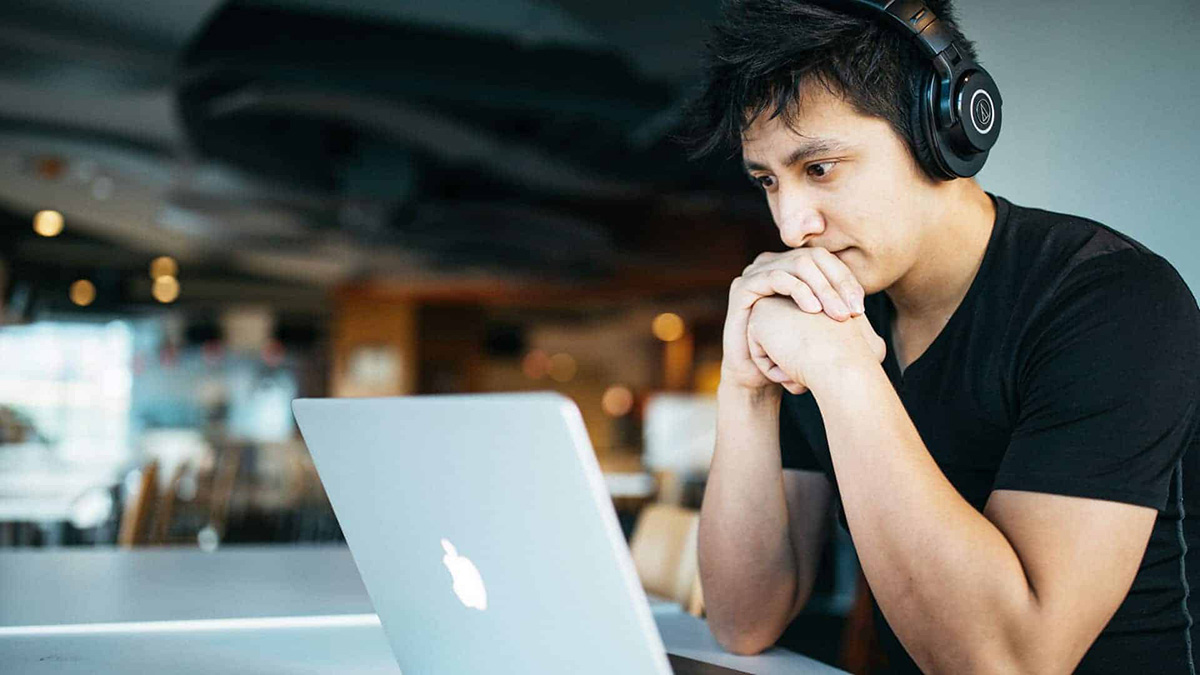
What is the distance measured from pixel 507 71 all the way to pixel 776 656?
191 inches

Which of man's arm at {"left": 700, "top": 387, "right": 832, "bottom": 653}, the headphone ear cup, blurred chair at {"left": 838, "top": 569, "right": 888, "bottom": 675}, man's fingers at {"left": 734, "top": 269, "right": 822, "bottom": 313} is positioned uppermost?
the headphone ear cup

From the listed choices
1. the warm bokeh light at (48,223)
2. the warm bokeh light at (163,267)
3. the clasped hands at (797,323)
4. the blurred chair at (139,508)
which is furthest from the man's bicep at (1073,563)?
the warm bokeh light at (163,267)

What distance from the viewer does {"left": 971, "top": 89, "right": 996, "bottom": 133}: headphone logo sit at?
117 centimetres

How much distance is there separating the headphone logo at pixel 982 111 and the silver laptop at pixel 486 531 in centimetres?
70

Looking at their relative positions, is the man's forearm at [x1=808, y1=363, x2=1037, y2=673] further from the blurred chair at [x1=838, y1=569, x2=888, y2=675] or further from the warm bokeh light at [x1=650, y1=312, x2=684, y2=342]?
the warm bokeh light at [x1=650, y1=312, x2=684, y2=342]

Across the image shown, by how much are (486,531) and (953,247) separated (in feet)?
2.26

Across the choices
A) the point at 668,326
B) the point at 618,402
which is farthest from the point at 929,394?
the point at 618,402

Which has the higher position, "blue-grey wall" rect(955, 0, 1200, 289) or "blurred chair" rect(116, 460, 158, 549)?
"blue-grey wall" rect(955, 0, 1200, 289)

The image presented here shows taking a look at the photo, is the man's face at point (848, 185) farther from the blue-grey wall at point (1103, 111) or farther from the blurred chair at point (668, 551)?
the blurred chair at point (668, 551)

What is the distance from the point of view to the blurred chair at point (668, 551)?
6.70 feet

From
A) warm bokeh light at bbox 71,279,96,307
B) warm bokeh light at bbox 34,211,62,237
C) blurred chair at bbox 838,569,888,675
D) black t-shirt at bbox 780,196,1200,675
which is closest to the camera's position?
black t-shirt at bbox 780,196,1200,675

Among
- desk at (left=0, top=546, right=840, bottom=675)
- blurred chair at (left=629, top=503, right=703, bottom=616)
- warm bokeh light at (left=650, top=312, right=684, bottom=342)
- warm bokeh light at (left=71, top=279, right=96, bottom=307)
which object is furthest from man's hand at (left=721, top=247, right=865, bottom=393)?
warm bokeh light at (left=650, top=312, right=684, bottom=342)

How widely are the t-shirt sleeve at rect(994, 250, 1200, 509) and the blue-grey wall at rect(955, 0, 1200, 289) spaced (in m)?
0.51

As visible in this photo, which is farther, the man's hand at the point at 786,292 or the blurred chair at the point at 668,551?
the blurred chair at the point at 668,551
